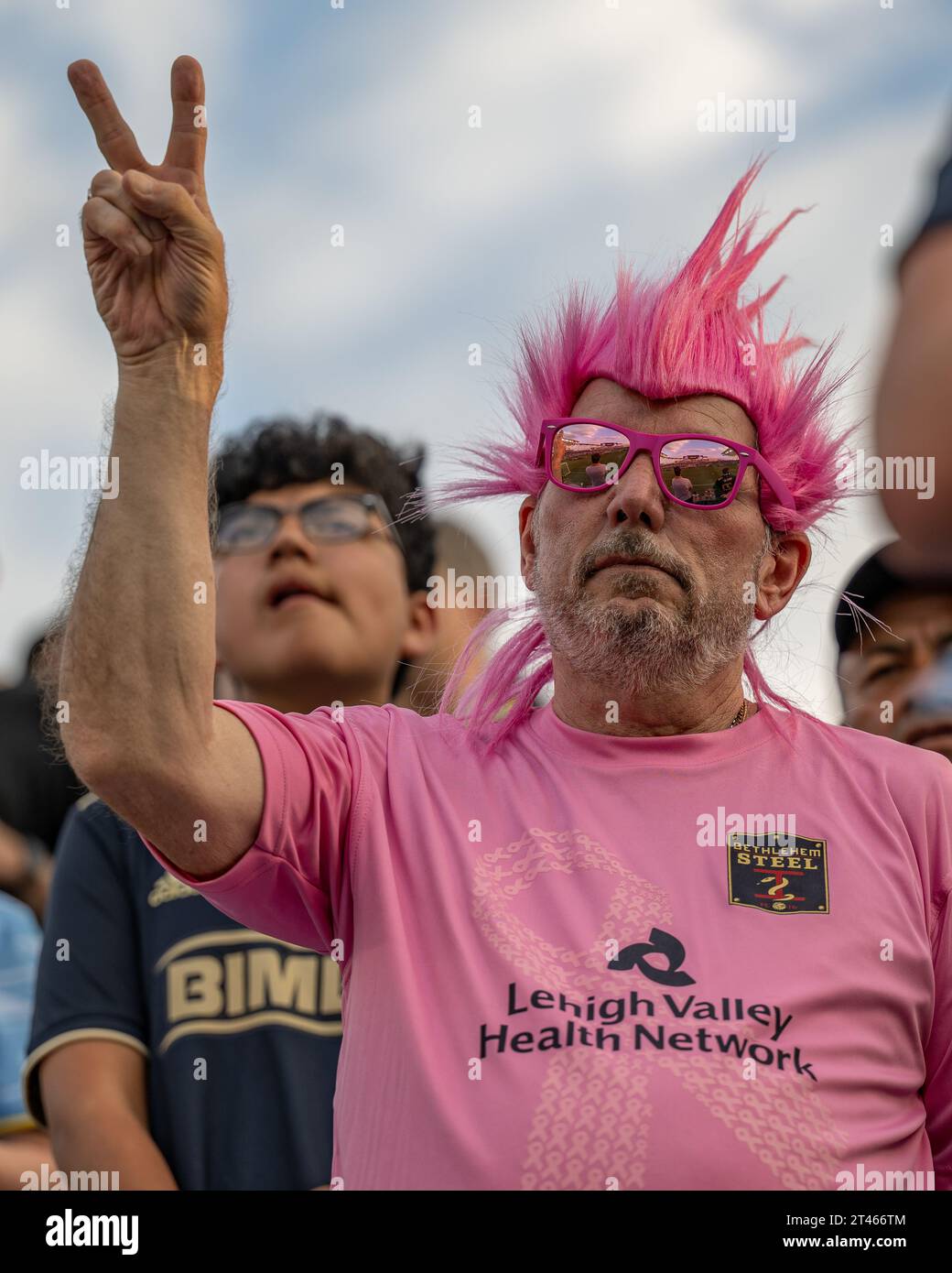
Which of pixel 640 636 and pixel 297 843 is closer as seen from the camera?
pixel 297 843

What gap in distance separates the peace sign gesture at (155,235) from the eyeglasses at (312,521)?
57.2 inches

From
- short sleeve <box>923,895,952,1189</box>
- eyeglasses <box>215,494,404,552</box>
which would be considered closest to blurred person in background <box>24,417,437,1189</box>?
eyeglasses <box>215,494,404,552</box>

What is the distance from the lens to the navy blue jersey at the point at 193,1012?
2.82m

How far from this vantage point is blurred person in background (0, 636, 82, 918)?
4.10m

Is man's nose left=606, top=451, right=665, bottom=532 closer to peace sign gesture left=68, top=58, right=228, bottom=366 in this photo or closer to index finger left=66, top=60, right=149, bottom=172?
peace sign gesture left=68, top=58, right=228, bottom=366

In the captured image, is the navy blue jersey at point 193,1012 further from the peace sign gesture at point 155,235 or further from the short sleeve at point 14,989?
the peace sign gesture at point 155,235

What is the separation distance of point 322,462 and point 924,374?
191 centimetres

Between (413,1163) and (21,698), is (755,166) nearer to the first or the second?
(413,1163)

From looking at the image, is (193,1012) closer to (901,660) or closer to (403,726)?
(403,726)

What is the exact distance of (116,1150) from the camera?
108 inches

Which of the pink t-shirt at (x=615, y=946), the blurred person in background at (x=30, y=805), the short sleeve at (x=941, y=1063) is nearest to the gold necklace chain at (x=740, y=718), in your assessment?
the pink t-shirt at (x=615, y=946)

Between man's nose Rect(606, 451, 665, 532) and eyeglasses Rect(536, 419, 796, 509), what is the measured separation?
0.01 m

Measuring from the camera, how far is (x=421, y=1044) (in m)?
2.09

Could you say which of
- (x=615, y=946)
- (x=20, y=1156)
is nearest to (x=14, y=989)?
(x=20, y=1156)
